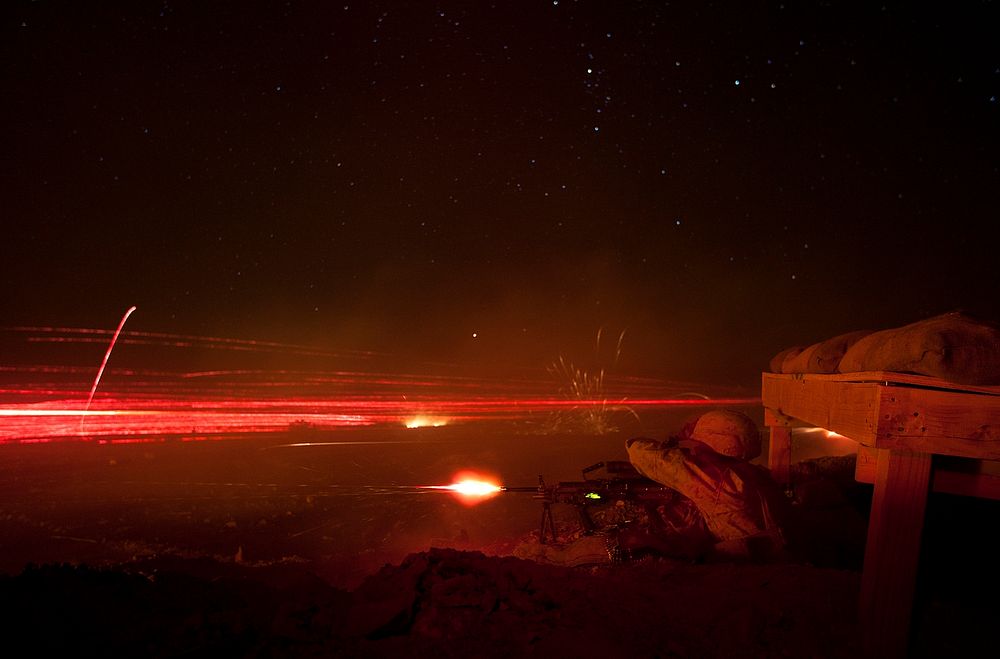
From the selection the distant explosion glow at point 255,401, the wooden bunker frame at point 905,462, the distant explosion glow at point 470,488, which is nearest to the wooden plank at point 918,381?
the wooden bunker frame at point 905,462

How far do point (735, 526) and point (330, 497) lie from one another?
8833 millimetres

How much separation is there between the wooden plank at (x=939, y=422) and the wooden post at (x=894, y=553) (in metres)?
0.16

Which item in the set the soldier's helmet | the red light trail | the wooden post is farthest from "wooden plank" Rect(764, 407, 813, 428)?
the red light trail

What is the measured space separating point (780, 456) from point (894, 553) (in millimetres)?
5174

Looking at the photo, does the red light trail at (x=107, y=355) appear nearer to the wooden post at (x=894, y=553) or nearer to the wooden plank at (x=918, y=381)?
the wooden post at (x=894, y=553)

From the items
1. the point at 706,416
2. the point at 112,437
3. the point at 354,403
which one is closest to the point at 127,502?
the point at 112,437

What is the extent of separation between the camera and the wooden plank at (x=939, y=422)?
3.10 meters

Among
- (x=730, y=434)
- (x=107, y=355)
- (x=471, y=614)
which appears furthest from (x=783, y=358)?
(x=107, y=355)

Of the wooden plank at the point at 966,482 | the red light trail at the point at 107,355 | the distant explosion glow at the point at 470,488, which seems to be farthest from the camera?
the red light trail at the point at 107,355

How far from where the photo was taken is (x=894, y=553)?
11.1 feet

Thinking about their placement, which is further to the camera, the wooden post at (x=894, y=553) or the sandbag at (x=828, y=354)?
the sandbag at (x=828, y=354)

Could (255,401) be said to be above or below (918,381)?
below

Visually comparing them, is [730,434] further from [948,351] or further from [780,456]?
[948,351]

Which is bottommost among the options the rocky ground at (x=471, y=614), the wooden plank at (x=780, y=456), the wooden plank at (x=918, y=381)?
the rocky ground at (x=471, y=614)
